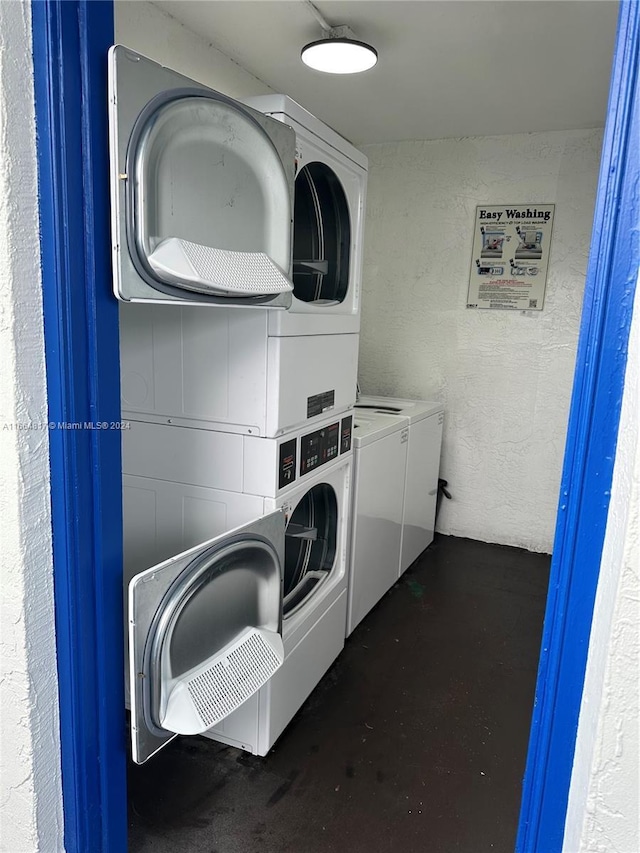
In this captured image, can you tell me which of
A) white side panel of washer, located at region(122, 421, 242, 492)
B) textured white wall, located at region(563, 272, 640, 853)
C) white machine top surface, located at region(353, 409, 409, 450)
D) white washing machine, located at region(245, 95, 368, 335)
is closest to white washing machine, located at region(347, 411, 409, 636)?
white machine top surface, located at region(353, 409, 409, 450)

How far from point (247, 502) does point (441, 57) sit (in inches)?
81.7

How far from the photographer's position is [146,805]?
5.99 ft

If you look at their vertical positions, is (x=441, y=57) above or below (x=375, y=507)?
above

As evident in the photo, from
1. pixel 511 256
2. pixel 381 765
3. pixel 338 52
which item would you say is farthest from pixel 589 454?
pixel 511 256

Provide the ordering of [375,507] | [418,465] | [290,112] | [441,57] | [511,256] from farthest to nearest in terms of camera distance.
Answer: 1. [511,256]
2. [418,465]
3. [375,507]
4. [441,57]
5. [290,112]

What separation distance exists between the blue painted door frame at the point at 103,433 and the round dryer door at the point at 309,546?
89cm

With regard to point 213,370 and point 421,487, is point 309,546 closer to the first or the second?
point 213,370

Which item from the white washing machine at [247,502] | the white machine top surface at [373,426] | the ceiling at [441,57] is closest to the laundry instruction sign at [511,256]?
the ceiling at [441,57]

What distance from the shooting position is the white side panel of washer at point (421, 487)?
3.28 metres

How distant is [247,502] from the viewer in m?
1.84

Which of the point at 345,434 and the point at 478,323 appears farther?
the point at 478,323

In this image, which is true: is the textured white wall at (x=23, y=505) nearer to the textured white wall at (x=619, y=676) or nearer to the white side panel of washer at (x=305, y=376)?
the white side panel of washer at (x=305, y=376)

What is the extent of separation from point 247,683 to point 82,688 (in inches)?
16.2

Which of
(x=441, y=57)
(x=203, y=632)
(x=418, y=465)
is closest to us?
(x=203, y=632)
